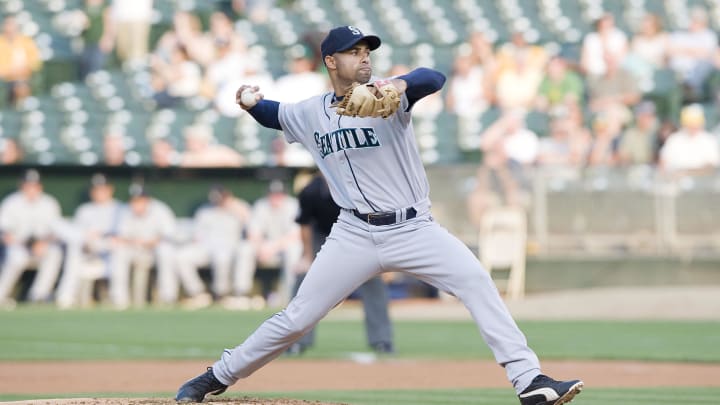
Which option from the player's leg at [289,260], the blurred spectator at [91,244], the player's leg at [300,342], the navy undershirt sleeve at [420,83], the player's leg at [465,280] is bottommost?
the player's leg at [465,280]

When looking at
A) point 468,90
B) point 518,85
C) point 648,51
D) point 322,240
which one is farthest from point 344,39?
point 648,51

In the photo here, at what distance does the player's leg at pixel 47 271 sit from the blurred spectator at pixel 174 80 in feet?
8.39

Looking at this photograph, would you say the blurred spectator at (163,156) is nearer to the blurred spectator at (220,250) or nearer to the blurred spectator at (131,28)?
the blurred spectator at (220,250)

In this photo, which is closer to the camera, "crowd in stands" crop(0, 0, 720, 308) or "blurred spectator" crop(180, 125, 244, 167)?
"crowd in stands" crop(0, 0, 720, 308)

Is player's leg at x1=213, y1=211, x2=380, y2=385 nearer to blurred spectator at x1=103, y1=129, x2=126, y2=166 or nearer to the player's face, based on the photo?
the player's face

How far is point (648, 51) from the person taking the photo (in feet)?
56.5

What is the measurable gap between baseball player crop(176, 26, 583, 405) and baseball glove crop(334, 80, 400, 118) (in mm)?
229

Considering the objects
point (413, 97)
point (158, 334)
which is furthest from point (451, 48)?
point (413, 97)

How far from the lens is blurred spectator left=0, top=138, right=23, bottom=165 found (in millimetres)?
15453

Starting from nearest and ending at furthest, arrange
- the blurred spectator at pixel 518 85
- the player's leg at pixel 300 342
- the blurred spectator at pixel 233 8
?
the player's leg at pixel 300 342, the blurred spectator at pixel 518 85, the blurred spectator at pixel 233 8

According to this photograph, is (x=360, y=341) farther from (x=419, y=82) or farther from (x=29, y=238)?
(x=419, y=82)

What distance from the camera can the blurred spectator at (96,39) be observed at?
17766mm

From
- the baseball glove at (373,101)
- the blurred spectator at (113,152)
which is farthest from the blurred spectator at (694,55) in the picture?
the baseball glove at (373,101)

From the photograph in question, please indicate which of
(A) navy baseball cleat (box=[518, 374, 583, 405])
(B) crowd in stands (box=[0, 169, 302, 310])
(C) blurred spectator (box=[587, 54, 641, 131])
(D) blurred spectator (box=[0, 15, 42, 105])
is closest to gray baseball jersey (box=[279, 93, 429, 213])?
(A) navy baseball cleat (box=[518, 374, 583, 405])
